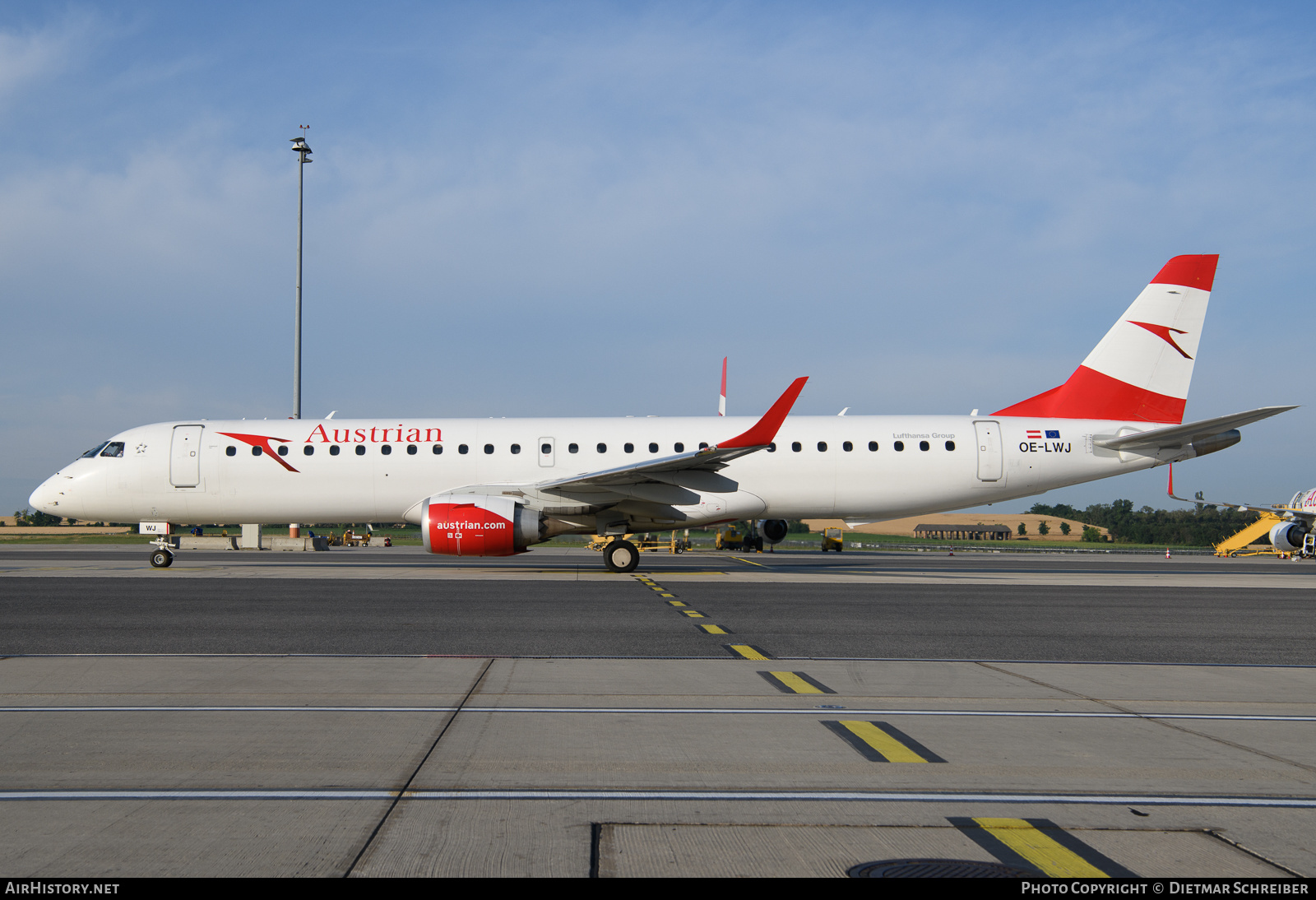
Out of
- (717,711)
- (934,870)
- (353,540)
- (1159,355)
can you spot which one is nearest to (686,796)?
(934,870)

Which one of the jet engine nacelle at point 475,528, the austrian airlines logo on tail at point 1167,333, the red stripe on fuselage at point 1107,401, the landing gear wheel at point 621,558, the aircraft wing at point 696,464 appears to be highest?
the austrian airlines logo on tail at point 1167,333

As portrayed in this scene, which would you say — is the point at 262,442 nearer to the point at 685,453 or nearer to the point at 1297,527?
the point at 685,453

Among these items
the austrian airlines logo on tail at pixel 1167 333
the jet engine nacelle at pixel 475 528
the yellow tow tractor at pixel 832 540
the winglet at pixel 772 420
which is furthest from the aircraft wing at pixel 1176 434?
the yellow tow tractor at pixel 832 540

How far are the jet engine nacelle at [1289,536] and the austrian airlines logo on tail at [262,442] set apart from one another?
40.7m

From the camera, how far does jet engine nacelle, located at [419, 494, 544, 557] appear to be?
18234 millimetres

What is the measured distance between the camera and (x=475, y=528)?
18219 millimetres

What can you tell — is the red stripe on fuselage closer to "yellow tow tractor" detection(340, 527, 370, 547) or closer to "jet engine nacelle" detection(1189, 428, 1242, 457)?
"jet engine nacelle" detection(1189, 428, 1242, 457)

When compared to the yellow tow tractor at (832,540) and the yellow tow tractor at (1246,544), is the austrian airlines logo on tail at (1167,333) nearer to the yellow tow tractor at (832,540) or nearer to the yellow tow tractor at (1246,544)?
the yellow tow tractor at (832,540)

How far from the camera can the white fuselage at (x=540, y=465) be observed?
2077 cm

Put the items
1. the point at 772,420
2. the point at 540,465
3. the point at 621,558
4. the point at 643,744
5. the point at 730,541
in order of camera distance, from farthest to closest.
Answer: the point at 730,541 → the point at 540,465 → the point at 621,558 → the point at 772,420 → the point at 643,744

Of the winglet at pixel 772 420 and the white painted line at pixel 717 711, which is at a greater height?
the winglet at pixel 772 420

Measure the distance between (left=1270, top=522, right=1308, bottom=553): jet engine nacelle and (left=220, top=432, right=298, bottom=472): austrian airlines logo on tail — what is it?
4070 cm

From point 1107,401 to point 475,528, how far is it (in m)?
15.5

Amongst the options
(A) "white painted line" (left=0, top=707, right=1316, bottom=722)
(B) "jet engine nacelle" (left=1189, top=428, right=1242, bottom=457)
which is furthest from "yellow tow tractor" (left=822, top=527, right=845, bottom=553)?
(A) "white painted line" (left=0, top=707, right=1316, bottom=722)
